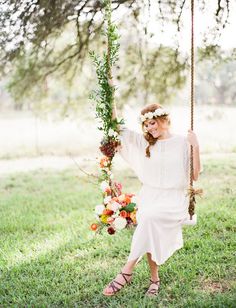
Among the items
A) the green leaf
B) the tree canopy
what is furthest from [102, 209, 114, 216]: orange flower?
the tree canopy

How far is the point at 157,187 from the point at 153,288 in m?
0.73

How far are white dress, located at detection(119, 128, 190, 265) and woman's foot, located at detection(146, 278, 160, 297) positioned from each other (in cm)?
21

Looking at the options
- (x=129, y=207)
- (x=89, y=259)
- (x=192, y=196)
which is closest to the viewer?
(x=192, y=196)

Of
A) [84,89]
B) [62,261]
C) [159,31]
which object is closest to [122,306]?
[62,261]

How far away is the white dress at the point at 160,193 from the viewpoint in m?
3.61

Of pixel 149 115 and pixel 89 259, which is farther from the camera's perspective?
pixel 89 259

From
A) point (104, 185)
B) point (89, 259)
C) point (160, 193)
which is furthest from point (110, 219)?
point (89, 259)

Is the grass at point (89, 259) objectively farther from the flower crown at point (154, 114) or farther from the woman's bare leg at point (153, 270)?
the flower crown at point (154, 114)

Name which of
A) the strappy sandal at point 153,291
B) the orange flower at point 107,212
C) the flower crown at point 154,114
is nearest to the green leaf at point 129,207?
the orange flower at point 107,212

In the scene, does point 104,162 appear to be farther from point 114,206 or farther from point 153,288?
point 153,288

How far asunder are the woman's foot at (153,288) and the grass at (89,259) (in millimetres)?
50

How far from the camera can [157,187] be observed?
149 inches

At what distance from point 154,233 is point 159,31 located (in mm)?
4081

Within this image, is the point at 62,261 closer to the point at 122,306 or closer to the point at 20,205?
the point at 122,306
